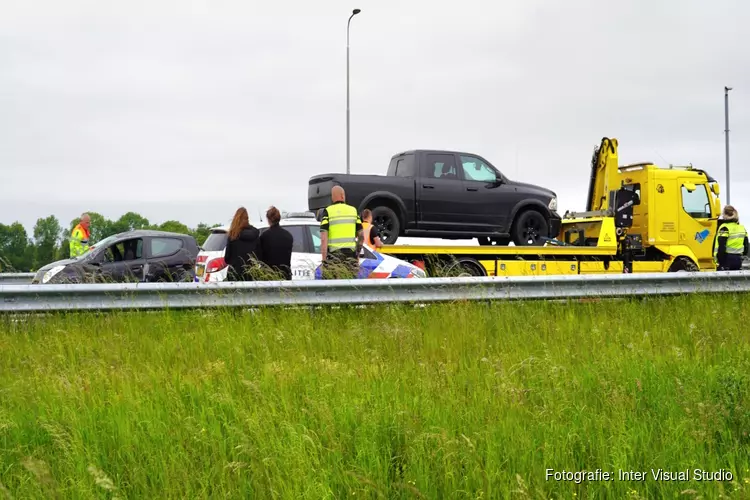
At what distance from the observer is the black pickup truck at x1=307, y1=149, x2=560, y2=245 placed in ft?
43.1

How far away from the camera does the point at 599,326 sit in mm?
7637

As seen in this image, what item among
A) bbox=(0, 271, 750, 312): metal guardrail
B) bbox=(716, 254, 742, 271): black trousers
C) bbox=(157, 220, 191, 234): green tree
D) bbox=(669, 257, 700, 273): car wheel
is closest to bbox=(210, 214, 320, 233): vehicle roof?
bbox=(0, 271, 750, 312): metal guardrail

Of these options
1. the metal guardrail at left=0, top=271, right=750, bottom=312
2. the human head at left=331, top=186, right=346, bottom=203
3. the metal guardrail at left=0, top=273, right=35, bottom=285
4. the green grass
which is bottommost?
the green grass

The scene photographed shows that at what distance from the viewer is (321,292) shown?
8164 millimetres

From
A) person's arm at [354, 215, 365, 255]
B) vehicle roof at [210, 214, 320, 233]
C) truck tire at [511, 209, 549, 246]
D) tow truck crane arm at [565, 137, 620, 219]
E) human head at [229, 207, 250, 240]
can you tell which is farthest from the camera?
tow truck crane arm at [565, 137, 620, 219]

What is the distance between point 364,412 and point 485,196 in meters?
10.2

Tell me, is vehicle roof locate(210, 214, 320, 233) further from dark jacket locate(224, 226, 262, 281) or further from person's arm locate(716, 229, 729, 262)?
person's arm locate(716, 229, 729, 262)

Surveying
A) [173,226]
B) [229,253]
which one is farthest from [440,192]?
[173,226]

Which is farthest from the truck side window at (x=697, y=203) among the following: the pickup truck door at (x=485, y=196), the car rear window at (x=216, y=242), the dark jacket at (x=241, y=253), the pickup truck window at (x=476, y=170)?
the dark jacket at (x=241, y=253)

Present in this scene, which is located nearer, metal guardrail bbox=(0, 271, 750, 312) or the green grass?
the green grass

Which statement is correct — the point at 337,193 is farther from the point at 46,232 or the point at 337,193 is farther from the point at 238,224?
the point at 46,232

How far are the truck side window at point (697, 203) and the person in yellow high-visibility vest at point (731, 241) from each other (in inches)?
70.2

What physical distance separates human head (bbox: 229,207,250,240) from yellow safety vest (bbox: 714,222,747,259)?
31.9 feet

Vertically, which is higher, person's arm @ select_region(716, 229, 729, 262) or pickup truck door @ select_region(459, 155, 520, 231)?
pickup truck door @ select_region(459, 155, 520, 231)
